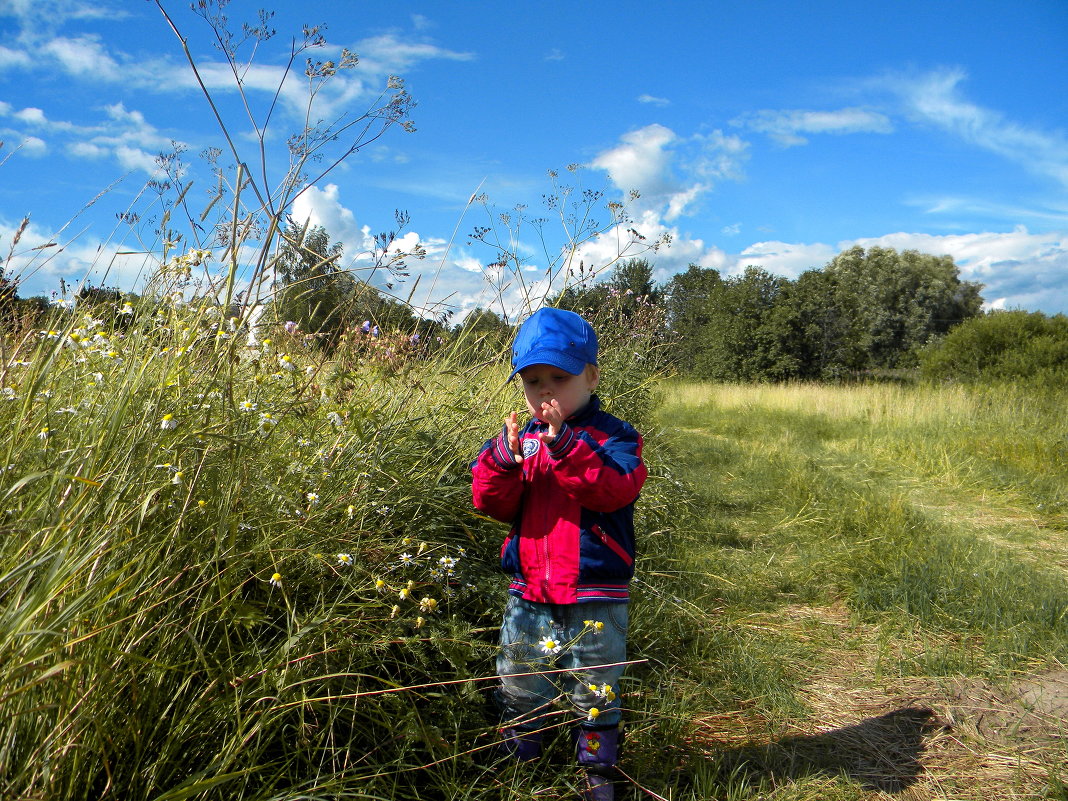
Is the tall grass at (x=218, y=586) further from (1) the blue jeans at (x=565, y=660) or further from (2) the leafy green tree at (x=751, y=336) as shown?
(2) the leafy green tree at (x=751, y=336)

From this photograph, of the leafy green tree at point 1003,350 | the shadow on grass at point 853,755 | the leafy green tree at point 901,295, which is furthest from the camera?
the leafy green tree at point 901,295

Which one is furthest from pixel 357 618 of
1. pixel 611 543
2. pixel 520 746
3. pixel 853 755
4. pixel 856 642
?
pixel 856 642

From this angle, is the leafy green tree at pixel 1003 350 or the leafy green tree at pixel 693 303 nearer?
the leafy green tree at pixel 1003 350

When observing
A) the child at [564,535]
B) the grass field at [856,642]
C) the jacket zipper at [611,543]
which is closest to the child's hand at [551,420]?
the child at [564,535]

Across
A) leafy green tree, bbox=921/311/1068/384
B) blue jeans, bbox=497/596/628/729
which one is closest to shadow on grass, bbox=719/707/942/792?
blue jeans, bbox=497/596/628/729

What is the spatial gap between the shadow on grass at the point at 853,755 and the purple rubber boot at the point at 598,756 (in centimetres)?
51

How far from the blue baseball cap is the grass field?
1.20 metres

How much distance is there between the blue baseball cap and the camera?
1895 millimetres

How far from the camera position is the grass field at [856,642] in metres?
2.27

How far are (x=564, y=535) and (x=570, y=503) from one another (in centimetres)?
9

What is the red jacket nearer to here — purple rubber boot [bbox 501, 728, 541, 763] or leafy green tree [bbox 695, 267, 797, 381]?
purple rubber boot [bbox 501, 728, 541, 763]

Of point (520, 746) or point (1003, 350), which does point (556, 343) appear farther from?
point (1003, 350)

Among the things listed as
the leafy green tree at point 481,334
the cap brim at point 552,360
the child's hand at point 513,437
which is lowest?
the child's hand at point 513,437

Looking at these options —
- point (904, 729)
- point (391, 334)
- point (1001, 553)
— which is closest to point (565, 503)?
point (391, 334)
